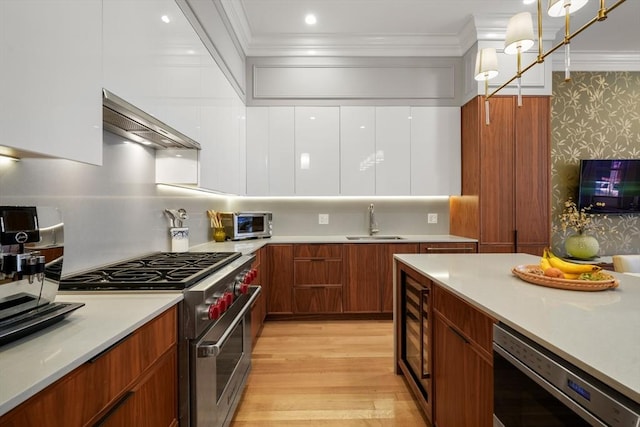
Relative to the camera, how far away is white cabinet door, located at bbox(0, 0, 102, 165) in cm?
72

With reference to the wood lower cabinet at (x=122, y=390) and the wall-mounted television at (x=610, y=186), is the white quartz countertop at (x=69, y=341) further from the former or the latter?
the wall-mounted television at (x=610, y=186)

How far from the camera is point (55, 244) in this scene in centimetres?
87

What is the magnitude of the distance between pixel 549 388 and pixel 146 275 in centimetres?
141

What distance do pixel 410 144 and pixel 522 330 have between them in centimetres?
286

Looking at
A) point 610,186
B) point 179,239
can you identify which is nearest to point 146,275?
point 179,239

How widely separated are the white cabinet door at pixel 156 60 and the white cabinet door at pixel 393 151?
6.63ft

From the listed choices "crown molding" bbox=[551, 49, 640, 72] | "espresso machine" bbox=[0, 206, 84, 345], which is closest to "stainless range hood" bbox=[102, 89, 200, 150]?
"espresso machine" bbox=[0, 206, 84, 345]

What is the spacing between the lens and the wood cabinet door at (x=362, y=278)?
10.4ft

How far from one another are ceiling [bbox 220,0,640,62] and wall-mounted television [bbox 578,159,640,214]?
1301 mm

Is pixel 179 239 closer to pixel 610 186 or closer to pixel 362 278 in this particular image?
pixel 362 278

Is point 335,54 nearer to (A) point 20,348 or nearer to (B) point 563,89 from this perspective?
(B) point 563,89

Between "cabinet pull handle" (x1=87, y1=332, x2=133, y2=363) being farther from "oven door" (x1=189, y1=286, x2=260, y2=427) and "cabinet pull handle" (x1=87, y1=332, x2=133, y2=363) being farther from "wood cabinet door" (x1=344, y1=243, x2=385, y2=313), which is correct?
"wood cabinet door" (x1=344, y1=243, x2=385, y2=313)

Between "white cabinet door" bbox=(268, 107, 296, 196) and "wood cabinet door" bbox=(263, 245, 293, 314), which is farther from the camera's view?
"white cabinet door" bbox=(268, 107, 296, 196)

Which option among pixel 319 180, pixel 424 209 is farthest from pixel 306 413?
pixel 424 209
